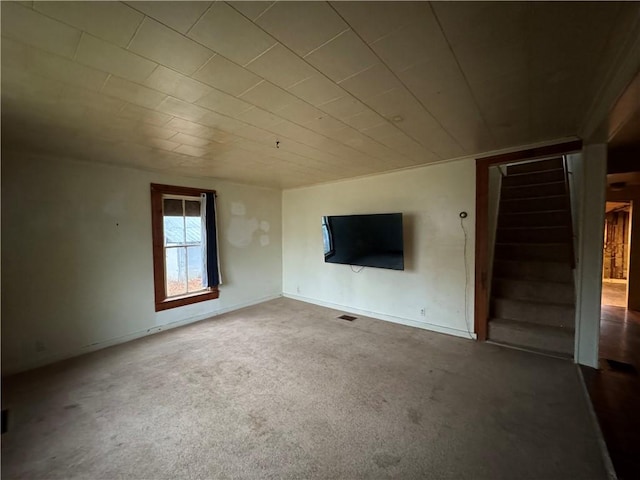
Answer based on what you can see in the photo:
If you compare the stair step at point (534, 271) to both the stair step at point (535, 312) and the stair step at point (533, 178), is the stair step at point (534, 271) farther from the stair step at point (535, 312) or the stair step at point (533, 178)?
the stair step at point (533, 178)

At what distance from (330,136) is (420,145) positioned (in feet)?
3.48

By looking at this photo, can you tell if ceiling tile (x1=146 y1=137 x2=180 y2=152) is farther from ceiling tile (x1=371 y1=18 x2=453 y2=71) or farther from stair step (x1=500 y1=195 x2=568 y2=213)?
stair step (x1=500 y1=195 x2=568 y2=213)

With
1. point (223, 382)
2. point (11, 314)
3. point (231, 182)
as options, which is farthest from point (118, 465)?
point (231, 182)

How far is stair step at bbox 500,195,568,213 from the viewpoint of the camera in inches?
175

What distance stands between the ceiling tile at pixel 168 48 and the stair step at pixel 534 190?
18.0 ft

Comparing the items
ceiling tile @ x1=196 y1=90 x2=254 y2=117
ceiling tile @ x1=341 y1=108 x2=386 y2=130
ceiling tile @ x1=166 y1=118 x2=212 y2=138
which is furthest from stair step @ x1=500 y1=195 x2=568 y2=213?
ceiling tile @ x1=166 y1=118 x2=212 y2=138

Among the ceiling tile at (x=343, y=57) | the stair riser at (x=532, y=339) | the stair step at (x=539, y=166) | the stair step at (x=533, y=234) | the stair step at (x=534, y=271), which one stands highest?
the stair step at (x=539, y=166)

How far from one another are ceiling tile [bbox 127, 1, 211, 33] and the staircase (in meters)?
4.09

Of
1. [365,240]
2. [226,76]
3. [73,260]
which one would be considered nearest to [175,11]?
[226,76]

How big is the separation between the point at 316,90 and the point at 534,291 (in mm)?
3894

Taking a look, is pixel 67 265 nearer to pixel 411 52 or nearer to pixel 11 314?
pixel 11 314

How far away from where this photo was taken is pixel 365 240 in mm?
4227

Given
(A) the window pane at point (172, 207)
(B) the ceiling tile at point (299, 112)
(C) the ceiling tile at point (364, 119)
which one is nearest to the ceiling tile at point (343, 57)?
(B) the ceiling tile at point (299, 112)

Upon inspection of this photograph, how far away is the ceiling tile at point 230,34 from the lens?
114 cm
